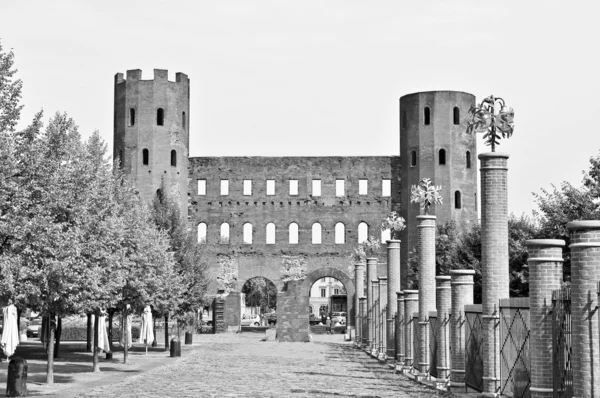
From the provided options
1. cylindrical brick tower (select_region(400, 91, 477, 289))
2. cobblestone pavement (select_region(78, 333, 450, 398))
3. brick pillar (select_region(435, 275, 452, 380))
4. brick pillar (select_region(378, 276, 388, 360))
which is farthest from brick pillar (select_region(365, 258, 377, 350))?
brick pillar (select_region(435, 275, 452, 380))

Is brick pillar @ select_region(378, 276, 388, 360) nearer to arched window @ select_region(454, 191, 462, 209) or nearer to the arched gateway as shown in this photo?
the arched gateway

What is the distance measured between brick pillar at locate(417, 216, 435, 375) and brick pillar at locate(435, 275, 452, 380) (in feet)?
9.90

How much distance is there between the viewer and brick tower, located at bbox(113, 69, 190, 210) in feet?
208

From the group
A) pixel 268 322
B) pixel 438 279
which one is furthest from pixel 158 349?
pixel 268 322

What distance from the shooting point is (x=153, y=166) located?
63.6 meters

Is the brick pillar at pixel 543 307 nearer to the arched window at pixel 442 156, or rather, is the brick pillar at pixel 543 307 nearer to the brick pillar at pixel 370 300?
the brick pillar at pixel 370 300

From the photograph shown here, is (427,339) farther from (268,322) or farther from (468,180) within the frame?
(268,322)

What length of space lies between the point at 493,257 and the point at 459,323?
12.8ft

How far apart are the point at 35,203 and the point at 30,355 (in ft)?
63.5

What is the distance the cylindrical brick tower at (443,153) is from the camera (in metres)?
63.9

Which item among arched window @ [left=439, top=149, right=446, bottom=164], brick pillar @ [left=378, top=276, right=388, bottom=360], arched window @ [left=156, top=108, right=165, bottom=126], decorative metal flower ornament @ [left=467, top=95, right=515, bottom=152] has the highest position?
arched window @ [left=156, top=108, right=165, bottom=126]

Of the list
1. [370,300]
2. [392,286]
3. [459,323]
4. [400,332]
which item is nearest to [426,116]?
[370,300]

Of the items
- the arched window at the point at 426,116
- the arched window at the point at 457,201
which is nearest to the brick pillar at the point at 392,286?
the arched window at the point at 457,201

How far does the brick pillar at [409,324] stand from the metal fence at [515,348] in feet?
35.6
